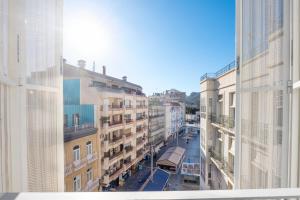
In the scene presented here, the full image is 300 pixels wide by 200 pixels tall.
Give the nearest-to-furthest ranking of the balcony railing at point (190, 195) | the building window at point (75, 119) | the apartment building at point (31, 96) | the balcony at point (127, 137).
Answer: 1. the balcony railing at point (190, 195)
2. the apartment building at point (31, 96)
3. the building window at point (75, 119)
4. the balcony at point (127, 137)

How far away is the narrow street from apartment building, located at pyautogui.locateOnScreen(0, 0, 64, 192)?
126cm

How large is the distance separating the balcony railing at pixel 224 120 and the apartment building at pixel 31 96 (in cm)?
168

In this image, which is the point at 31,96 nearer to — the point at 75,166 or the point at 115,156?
the point at 75,166

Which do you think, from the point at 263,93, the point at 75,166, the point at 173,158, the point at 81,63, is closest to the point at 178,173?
the point at 173,158

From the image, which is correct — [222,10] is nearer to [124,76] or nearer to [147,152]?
[124,76]

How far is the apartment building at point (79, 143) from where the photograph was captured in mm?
1932

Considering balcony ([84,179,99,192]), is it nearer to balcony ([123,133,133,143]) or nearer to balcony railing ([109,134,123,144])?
balcony railing ([109,134,123,144])

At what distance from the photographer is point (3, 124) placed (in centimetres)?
94

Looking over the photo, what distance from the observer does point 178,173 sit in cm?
269

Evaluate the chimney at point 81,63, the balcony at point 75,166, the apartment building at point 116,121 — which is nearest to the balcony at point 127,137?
the apartment building at point 116,121

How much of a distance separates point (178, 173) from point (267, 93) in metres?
1.83

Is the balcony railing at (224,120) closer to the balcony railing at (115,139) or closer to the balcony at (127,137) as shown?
the balcony at (127,137)

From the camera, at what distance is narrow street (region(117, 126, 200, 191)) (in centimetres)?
257

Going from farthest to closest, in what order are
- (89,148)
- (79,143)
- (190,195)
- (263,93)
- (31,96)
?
(89,148)
(79,143)
(263,93)
(31,96)
(190,195)
